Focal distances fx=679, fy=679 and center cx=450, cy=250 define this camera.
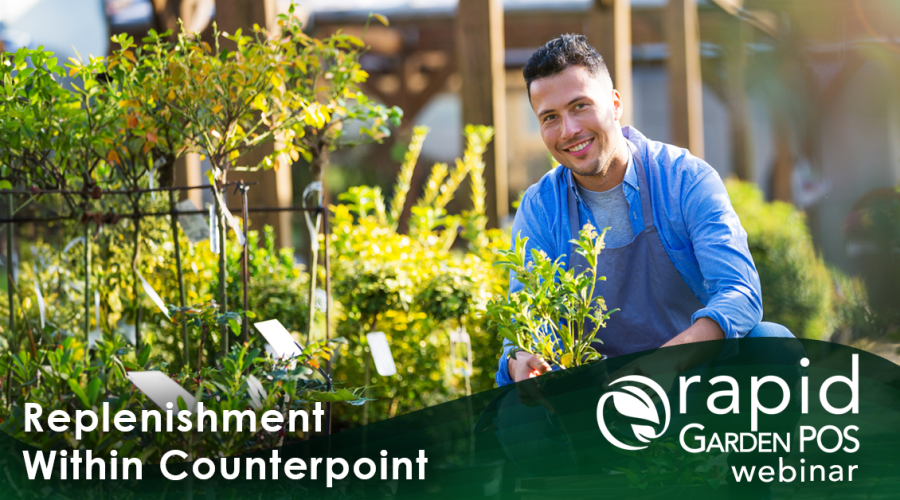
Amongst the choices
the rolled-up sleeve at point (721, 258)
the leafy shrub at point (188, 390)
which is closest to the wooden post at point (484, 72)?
the rolled-up sleeve at point (721, 258)

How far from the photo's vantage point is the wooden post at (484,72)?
121 inches

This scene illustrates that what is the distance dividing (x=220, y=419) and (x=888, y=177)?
14.2 ft

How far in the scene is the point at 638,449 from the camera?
1254mm

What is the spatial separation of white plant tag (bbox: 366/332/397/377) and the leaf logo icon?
62 centimetres

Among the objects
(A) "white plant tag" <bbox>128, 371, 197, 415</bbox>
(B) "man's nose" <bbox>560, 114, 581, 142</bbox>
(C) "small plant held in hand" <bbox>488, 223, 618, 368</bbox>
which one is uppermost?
(B) "man's nose" <bbox>560, 114, 581, 142</bbox>

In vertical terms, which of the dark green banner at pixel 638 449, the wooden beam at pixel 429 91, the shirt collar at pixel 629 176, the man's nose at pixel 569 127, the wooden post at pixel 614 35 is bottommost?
the dark green banner at pixel 638 449

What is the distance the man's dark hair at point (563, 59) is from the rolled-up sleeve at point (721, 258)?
361 mm

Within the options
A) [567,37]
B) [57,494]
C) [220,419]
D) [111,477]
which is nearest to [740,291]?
[567,37]

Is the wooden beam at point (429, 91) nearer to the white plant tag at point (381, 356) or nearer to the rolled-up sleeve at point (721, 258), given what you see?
the white plant tag at point (381, 356)

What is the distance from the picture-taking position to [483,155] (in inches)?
126

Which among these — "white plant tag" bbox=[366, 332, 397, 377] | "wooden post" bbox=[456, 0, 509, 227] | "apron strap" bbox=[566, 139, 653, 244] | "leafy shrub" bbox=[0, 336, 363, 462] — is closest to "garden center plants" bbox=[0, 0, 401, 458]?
"leafy shrub" bbox=[0, 336, 363, 462]

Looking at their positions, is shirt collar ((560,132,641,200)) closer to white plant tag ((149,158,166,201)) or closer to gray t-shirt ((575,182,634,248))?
gray t-shirt ((575,182,634,248))

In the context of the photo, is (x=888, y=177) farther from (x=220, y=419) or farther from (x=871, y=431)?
(x=220, y=419)

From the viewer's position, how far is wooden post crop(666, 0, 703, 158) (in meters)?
5.21
